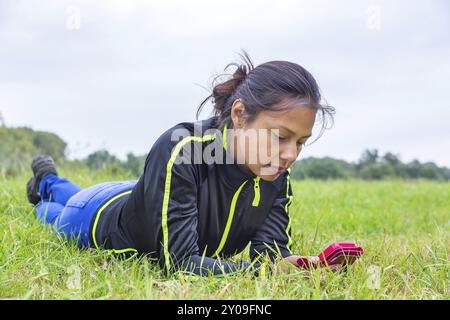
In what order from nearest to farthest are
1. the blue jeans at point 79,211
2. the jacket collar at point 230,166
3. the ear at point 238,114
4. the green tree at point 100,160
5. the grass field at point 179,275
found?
the grass field at point 179,275 < the ear at point 238,114 < the jacket collar at point 230,166 < the blue jeans at point 79,211 < the green tree at point 100,160

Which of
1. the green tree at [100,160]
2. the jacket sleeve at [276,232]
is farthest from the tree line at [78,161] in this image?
the jacket sleeve at [276,232]

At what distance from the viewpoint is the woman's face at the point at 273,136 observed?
7.61 ft

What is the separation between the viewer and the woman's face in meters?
2.32

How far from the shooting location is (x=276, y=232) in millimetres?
2902

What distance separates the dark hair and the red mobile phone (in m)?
0.51

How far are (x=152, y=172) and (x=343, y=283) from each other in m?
0.89

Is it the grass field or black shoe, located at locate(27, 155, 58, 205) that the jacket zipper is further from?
black shoe, located at locate(27, 155, 58, 205)

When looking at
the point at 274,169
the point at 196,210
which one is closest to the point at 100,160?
the point at 196,210

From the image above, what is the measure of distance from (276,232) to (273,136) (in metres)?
0.73

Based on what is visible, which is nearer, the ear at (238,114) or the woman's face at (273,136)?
the woman's face at (273,136)

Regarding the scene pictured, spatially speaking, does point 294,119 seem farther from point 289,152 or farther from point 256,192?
point 256,192

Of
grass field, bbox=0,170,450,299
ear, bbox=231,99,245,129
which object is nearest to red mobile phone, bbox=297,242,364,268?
grass field, bbox=0,170,450,299

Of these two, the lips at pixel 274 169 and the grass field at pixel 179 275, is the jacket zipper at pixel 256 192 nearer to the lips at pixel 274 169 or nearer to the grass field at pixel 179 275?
the lips at pixel 274 169
